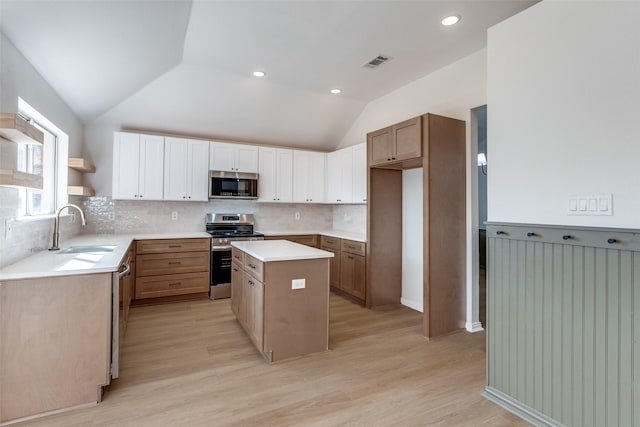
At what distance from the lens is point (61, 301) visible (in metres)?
2.01

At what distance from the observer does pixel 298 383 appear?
2.35m

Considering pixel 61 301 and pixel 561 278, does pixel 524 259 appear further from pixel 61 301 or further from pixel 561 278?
pixel 61 301

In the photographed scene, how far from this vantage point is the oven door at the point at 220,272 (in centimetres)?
449

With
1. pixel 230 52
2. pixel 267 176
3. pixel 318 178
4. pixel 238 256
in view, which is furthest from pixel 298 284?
pixel 318 178

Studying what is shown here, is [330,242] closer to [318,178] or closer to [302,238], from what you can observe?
[302,238]

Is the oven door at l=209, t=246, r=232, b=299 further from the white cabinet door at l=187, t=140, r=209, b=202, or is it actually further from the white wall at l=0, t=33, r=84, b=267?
the white wall at l=0, t=33, r=84, b=267

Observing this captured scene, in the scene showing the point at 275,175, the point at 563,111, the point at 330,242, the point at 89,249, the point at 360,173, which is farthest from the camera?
the point at 275,175

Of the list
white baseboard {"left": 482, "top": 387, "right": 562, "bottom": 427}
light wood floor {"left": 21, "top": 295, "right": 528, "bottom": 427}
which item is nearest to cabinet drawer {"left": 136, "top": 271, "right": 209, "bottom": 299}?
light wood floor {"left": 21, "top": 295, "right": 528, "bottom": 427}

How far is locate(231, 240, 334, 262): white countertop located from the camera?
2623 millimetres

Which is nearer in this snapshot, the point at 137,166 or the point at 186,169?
the point at 137,166

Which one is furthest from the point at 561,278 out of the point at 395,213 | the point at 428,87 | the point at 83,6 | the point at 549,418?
the point at 83,6

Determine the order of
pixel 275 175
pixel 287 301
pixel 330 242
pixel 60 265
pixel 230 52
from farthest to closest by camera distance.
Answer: pixel 275 175 < pixel 330 242 < pixel 230 52 < pixel 287 301 < pixel 60 265

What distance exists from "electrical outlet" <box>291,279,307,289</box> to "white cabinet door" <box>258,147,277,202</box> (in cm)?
269

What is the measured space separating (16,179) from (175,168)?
2.80 m
